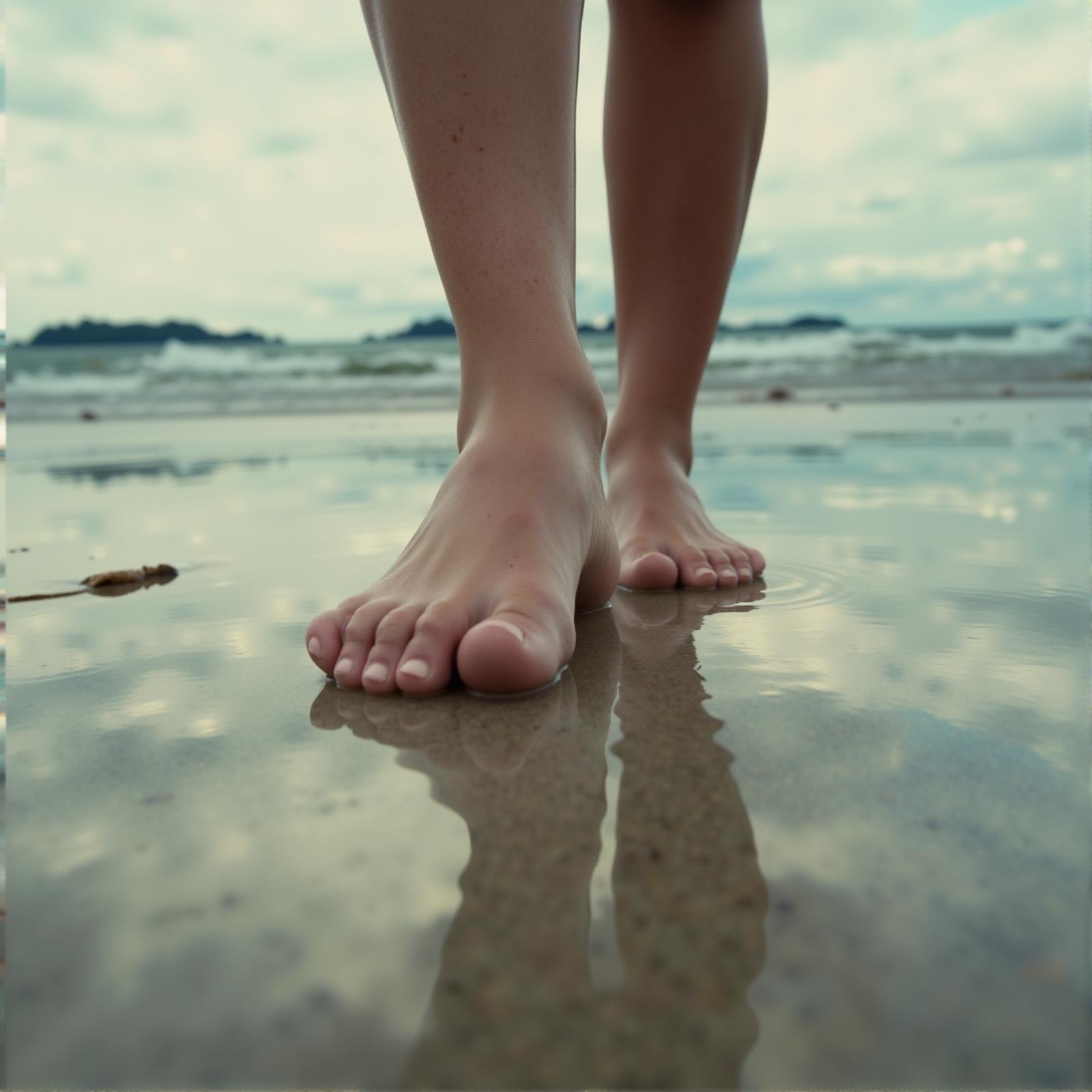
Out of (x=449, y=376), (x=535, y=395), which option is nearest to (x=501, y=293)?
(x=535, y=395)

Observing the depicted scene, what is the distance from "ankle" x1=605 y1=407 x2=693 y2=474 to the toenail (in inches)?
26.1

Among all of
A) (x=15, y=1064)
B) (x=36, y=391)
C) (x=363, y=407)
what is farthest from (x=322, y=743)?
(x=36, y=391)

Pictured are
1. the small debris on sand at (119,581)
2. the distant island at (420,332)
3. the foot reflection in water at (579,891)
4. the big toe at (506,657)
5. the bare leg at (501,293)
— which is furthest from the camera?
the distant island at (420,332)

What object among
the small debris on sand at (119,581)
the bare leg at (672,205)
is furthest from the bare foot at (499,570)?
the small debris on sand at (119,581)

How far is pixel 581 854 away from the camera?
0.42 meters

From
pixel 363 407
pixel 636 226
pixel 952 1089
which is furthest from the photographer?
pixel 363 407

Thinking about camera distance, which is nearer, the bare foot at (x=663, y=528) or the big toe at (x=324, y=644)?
the big toe at (x=324, y=644)

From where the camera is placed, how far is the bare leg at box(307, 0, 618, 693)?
789 millimetres

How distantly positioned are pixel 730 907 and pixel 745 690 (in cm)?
29

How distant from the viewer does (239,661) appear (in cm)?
77

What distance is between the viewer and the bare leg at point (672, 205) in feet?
4.03

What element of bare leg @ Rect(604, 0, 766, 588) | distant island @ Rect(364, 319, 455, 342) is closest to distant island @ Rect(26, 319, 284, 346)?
distant island @ Rect(364, 319, 455, 342)

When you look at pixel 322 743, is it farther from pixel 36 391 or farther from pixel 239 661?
pixel 36 391

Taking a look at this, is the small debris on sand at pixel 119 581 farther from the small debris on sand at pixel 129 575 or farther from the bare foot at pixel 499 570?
the bare foot at pixel 499 570
